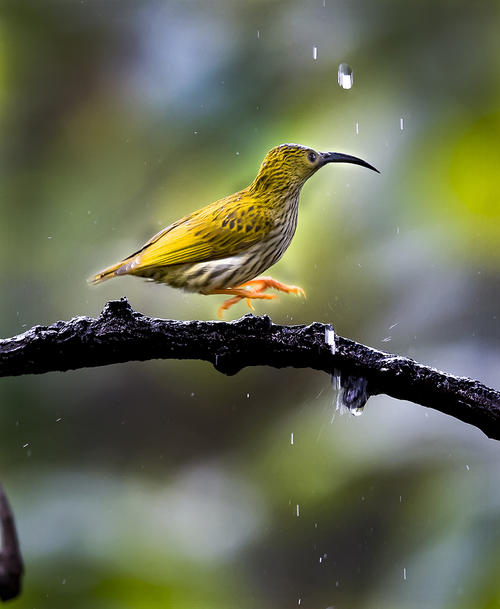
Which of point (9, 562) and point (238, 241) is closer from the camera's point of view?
point (9, 562)

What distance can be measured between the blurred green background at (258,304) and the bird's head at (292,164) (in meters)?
1.19

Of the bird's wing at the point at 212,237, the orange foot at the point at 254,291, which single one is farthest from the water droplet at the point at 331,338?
the bird's wing at the point at 212,237

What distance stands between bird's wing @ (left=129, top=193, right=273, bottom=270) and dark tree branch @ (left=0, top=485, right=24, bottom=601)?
0.85 meters

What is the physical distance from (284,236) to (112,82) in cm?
201

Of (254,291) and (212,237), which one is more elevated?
(212,237)

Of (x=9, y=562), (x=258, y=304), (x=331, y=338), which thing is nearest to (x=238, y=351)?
(x=331, y=338)

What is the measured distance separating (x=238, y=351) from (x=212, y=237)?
1.58ft

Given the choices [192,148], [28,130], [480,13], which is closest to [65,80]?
[28,130]

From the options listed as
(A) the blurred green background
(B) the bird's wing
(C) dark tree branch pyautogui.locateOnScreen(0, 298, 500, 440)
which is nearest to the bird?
(B) the bird's wing

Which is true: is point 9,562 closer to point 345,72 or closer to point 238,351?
point 238,351

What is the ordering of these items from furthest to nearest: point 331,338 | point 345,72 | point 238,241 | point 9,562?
point 345,72, point 238,241, point 331,338, point 9,562

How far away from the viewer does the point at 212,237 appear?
6.33 ft

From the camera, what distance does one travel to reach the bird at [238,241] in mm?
1873

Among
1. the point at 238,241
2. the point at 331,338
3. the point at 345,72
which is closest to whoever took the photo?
the point at 331,338
